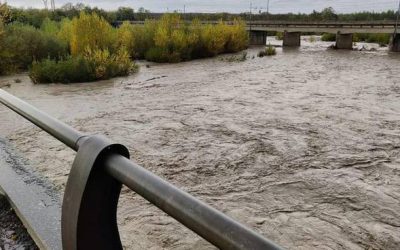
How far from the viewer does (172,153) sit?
628 cm

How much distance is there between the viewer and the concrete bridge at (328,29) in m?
28.6

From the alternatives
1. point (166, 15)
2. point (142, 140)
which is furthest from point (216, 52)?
point (142, 140)

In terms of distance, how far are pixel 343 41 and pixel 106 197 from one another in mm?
31434

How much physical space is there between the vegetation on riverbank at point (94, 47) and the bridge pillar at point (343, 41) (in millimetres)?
10953

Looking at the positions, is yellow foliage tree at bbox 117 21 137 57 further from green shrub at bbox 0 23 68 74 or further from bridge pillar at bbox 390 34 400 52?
bridge pillar at bbox 390 34 400 52

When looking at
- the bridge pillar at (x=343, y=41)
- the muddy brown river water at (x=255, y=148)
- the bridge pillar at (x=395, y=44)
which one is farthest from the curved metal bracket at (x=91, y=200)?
the bridge pillar at (x=343, y=41)

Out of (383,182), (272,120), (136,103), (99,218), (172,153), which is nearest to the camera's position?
(99,218)

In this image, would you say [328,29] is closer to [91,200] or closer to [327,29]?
[327,29]

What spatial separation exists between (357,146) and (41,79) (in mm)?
9866

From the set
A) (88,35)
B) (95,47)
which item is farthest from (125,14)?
(95,47)

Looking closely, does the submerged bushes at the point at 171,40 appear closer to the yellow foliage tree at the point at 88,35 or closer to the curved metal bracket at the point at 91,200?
the yellow foliage tree at the point at 88,35

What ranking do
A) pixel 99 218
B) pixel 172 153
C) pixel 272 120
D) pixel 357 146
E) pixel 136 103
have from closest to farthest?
pixel 99 218
pixel 172 153
pixel 357 146
pixel 272 120
pixel 136 103

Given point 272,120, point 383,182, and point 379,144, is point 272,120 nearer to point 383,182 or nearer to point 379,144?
point 379,144

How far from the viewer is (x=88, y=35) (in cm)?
1557
